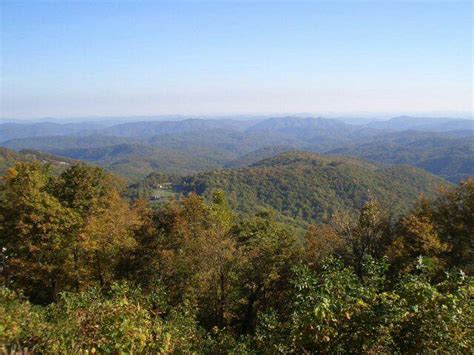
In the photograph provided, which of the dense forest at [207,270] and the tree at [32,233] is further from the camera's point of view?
the tree at [32,233]

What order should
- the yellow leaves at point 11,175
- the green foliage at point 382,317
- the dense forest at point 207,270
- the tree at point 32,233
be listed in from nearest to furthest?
the green foliage at point 382,317 < the dense forest at point 207,270 < the tree at point 32,233 < the yellow leaves at point 11,175

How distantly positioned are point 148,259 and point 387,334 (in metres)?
17.3

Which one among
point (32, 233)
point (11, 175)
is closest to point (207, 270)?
point (32, 233)

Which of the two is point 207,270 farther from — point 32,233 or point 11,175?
point 11,175

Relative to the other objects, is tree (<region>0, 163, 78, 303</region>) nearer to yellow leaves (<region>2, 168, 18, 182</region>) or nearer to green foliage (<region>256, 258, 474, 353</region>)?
yellow leaves (<region>2, 168, 18, 182</region>)

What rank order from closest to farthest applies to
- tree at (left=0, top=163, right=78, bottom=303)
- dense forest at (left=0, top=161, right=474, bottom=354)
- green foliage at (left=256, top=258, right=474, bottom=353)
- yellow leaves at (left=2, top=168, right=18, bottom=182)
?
green foliage at (left=256, top=258, right=474, bottom=353), dense forest at (left=0, top=161, right=474, bottom=354), tree at (left=0, top=163, right=78, bottom=303), yellow leaves at (left=2, top=168, right=18, bottom=182)

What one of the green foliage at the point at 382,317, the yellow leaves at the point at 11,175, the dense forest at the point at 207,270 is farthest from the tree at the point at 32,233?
the green foliage at the point at 382,317

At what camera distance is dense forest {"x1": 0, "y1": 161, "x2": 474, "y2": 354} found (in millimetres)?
6977

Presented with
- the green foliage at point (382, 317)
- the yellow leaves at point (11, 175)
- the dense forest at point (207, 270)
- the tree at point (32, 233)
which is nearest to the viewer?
the green foliage at point (382, 317)

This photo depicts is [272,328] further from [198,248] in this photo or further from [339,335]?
[198,248]

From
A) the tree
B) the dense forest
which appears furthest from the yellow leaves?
the tree

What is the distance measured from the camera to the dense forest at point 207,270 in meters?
6.98

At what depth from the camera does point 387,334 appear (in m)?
6.79

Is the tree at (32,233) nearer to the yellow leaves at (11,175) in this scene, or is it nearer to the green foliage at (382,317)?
the yellow leaves at (11,175)
